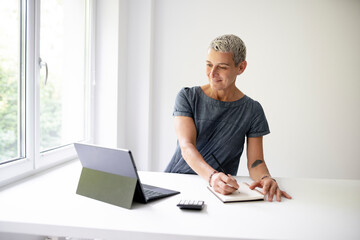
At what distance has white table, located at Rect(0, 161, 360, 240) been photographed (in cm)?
87

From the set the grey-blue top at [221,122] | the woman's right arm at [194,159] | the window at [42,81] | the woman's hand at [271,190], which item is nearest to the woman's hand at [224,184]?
the woman's right arm at [194,159]

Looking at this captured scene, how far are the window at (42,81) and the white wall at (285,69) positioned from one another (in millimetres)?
521

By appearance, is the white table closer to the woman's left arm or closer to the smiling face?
the woman's left arm

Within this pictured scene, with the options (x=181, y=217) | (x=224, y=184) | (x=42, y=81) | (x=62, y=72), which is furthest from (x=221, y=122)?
(x=62, y=72)

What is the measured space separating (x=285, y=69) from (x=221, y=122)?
1520 millimetres

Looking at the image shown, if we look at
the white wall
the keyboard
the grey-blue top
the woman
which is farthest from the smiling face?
the white wall

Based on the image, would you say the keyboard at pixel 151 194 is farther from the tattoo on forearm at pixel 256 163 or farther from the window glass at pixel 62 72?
the window glass at pixel 62 72

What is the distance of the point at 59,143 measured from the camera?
2.17 m

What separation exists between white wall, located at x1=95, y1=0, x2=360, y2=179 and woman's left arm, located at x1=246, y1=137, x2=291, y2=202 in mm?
1380

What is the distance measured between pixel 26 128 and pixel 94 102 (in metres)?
0.96

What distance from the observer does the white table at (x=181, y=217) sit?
2.85 ft

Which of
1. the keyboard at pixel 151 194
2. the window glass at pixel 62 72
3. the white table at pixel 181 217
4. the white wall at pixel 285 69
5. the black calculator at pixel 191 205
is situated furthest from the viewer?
the white wall at pixel 285 69

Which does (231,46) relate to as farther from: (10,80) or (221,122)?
(10,80)

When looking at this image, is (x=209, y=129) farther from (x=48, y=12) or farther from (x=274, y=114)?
(x=274, y=114)
